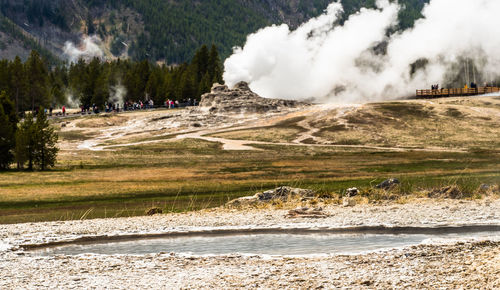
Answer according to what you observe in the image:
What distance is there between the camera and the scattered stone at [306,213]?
1033 inches

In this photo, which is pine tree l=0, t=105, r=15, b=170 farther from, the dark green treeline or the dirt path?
the dark green treeline

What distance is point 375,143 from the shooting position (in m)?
89.9

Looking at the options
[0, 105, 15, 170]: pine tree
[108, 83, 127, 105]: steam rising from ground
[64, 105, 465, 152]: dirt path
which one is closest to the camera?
[0, 105, 15, 170]: pine tree

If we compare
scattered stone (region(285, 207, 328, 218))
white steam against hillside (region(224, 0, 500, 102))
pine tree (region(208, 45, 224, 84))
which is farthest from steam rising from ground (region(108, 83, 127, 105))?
scattered stone (region(285, 207, 328, 218))

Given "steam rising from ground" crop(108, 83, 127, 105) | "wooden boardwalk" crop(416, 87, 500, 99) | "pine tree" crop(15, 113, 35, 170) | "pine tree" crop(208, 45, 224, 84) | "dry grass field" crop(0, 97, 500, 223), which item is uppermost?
"pine tree" crop(208, 45, 224, 84)

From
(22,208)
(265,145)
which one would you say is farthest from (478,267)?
(265,145)

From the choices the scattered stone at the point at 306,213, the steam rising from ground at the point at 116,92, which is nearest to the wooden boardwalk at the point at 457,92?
the steam rising from ground at the point at 116,92

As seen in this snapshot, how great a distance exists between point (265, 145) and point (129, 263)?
69.9 m

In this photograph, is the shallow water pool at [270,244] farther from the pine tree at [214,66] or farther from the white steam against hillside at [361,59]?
the pine tree at [214,66]

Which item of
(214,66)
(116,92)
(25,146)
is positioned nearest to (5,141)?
(25,146)

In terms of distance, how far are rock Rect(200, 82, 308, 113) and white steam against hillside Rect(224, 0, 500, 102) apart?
40.4 ft

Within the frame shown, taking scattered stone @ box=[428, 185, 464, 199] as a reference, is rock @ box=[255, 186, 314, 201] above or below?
above

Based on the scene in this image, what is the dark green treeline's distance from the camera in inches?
5487

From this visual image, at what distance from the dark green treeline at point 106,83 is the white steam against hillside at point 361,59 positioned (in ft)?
85.1
